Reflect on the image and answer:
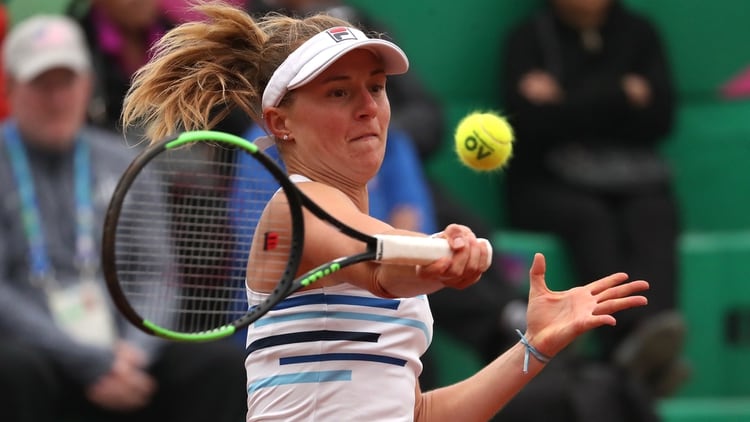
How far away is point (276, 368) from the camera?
10.1 feet

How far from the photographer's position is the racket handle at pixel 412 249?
2783mm

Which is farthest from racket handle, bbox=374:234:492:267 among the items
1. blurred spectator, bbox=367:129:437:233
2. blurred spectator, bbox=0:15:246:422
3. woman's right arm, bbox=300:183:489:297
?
blurred spectator, bbox=367:129:437:233

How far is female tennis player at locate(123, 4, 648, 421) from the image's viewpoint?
9.93ft

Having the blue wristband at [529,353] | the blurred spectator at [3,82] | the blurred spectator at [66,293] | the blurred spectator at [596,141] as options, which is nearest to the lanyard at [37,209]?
the blurred spectator at [66,293]

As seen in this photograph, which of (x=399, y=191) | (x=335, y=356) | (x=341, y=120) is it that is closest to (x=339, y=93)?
(x=341, y=120)

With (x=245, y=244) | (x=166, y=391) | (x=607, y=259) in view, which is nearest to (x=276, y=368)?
(x=245, y=244)

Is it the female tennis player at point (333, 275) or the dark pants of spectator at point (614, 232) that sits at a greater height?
the dark pants of spectator at point (614, 232)

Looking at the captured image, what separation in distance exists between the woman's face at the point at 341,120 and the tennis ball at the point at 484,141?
362 mm

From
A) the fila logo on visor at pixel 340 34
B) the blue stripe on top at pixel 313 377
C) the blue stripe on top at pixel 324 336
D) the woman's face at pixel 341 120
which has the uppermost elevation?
the fila logo on visor at pixel 340 34

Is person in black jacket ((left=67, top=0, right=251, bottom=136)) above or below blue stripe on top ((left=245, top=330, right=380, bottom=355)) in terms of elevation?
above

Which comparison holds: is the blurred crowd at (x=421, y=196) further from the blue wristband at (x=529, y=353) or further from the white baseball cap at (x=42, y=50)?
the blue wristband at (x=529, y=353)

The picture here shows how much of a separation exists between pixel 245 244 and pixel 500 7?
15.0 feet

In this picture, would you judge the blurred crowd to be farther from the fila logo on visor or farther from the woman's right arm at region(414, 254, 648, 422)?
the woman's right arm at region(414, 254, 648, 422)

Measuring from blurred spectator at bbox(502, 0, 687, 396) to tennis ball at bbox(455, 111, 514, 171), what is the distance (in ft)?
11.6
